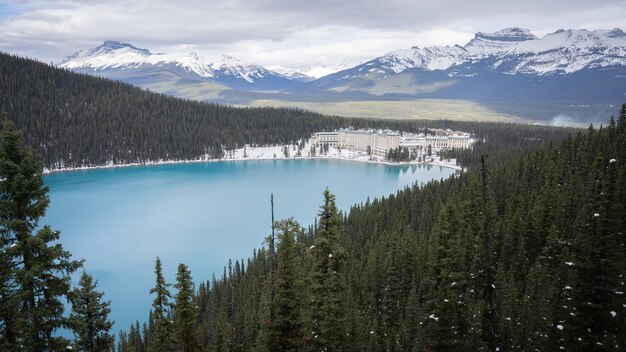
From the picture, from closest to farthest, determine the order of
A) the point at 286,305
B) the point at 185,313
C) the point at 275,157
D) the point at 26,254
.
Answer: the point at 26,254
the point at 286,305
the point at 185,313
the point at 275,157

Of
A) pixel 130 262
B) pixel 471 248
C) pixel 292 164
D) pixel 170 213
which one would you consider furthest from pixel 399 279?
pixel 292 164

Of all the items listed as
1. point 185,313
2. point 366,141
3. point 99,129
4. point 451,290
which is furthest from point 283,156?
point 185,313

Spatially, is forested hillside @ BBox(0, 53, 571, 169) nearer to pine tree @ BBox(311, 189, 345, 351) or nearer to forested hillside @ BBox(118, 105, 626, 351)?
forested hillside @ BBox(118, 105, 626, 351)

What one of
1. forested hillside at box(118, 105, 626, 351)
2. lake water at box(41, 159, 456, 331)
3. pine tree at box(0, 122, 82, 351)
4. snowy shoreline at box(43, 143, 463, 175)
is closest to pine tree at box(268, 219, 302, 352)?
forested hillside at box(118, 105, 626, 351)

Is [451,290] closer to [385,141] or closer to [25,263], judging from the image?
[25,263]

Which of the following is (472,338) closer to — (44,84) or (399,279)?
(399,279)

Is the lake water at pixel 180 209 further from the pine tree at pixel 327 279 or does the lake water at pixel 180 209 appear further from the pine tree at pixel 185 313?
the pine tree at pixel 327 279
